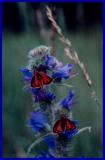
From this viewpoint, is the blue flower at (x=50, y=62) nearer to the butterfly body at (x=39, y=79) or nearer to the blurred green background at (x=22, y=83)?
the butterfly body at (x=39, y=79)

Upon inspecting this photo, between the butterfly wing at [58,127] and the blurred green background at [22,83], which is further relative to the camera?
the blurred green background at [22,83]

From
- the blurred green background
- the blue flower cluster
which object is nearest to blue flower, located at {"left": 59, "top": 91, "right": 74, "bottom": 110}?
the blue flower cluster

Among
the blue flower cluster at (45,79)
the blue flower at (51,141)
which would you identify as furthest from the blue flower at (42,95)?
the blue flower at (51,141)

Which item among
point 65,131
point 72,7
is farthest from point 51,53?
point 72,7

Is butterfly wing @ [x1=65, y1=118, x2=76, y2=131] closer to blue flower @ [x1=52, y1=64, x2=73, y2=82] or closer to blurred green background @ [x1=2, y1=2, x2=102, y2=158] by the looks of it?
blue flower @ [x1=52, y1=64, x2=73, y2=82]

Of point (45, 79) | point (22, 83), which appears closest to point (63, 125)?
point (45, 79)
